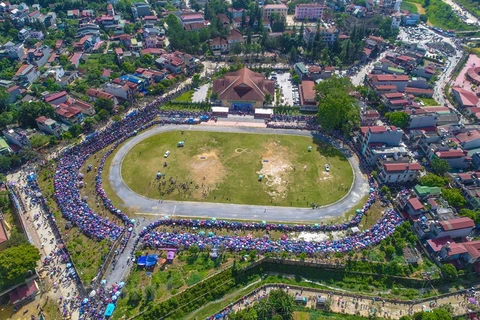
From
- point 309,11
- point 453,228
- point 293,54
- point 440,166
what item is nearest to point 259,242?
point 453,228

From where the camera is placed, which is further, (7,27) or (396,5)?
(396,5)

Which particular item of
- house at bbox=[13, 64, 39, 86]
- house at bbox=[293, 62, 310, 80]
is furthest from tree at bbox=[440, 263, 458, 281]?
house at bbox=[13, 64, 39, 86]

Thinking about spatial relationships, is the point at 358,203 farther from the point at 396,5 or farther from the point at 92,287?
the point at 396,5

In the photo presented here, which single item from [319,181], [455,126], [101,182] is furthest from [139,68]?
[455,126]

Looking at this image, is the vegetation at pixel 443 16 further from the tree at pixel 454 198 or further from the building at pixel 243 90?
the tree at pixel 454 198

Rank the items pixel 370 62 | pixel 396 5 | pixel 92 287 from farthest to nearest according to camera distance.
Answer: pixel 396 5 → pixel 370 62 → pixel 92 287

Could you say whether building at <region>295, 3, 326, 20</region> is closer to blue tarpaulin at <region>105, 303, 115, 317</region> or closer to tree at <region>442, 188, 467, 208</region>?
tree at <region>442, 188, 467, 208</region>

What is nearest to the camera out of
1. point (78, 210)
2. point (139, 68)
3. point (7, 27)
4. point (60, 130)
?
point (78, 210)

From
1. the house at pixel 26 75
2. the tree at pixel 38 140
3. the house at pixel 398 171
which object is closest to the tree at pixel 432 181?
the house at pixel 398 171
